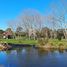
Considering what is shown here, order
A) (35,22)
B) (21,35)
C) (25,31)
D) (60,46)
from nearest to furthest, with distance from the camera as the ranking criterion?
(60,46) → (35,22) → (25,31) → (21,35)

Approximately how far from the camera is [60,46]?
63.6 meters

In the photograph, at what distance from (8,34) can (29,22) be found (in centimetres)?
1972

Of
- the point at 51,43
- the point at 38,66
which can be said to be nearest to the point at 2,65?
the point at 38,66

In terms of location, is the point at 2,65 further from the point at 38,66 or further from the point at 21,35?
the point at 21,35

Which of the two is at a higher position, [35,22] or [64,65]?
[35,22]

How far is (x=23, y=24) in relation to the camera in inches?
4788

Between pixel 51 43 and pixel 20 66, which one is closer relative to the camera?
pixel 20 66

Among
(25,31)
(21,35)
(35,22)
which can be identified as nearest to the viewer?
(35,22)

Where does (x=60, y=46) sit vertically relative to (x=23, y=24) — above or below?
below

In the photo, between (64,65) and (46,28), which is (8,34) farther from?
(64,65)

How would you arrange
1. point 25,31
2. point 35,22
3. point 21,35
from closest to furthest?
point 35,22 < point 25,31 < point 21,35

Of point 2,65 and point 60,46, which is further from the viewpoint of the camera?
point 60,46

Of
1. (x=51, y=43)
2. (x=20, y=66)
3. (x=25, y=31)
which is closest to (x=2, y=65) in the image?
(x=20, y=66)

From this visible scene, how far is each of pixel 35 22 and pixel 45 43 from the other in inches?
2022
